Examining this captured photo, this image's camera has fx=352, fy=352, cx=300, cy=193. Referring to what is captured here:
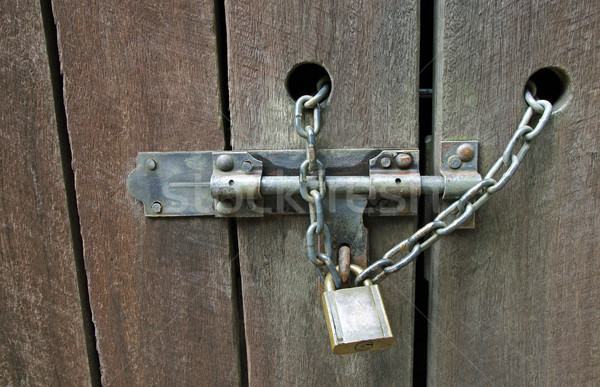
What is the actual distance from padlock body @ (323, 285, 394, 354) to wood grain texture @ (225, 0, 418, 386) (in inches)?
3.6

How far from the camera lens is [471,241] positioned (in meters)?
0.50

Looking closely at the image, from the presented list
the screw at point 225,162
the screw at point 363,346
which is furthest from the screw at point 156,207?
the screw at point 363,346

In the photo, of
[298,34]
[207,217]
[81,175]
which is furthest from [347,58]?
[81,175]

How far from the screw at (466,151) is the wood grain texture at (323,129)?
60 millimetres

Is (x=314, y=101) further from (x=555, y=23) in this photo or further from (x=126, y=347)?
(x=126, y=347)

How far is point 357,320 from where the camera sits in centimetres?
41

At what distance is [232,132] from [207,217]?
130 mm

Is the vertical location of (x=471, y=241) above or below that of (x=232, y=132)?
below

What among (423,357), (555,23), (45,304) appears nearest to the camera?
(555,23)

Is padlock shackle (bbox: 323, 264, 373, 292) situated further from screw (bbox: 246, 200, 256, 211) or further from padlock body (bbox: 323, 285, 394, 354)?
screw (bbox: 246, 200, 256, 211)

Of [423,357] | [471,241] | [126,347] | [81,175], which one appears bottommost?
[423,357]

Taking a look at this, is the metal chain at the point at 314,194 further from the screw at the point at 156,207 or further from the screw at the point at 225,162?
the screw at the point at 156,207

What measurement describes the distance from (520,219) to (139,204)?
1.79 feet

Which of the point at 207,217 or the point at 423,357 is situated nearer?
the point at 207,217
